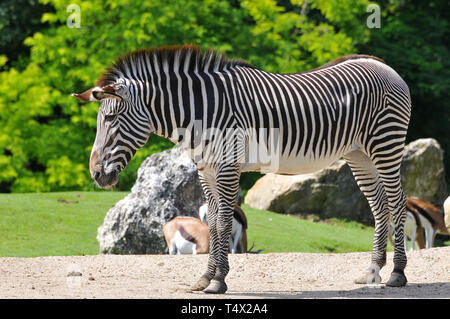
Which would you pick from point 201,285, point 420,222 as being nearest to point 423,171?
point 420,222

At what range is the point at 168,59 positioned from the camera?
7.14 metres

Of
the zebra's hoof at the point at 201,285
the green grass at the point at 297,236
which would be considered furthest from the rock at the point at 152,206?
the zebra's hoof at the point at 201,285

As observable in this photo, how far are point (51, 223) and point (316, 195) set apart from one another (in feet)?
24.4

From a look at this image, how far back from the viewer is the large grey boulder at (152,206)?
11.9 meters

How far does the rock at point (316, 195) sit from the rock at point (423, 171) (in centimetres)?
198

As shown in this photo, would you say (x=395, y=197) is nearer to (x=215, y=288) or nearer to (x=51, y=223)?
(x=215, y=288)

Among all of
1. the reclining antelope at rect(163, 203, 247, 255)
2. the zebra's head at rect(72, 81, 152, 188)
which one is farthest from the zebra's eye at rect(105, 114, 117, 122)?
the reclining antelope at rect(163, 203, 247, 255)

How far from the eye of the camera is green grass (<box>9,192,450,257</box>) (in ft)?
39.9

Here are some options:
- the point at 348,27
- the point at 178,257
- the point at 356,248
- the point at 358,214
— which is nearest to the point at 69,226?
the point at 178,257

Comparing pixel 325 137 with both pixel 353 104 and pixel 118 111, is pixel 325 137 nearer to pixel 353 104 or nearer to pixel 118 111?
pixel 353 104

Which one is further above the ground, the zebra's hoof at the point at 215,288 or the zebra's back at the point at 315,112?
the zebra's back at the point at 315,112

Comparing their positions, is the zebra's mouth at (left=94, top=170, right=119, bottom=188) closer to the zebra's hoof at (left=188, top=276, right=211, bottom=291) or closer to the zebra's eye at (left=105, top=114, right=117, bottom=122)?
the zebra's eye at (left=105, top=114, right=117, bottom=122)

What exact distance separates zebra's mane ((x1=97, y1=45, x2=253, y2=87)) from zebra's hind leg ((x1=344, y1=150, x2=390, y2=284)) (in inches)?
79.9

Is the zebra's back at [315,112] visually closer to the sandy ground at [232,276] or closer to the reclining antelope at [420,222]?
the sandy ground at [232,276]
